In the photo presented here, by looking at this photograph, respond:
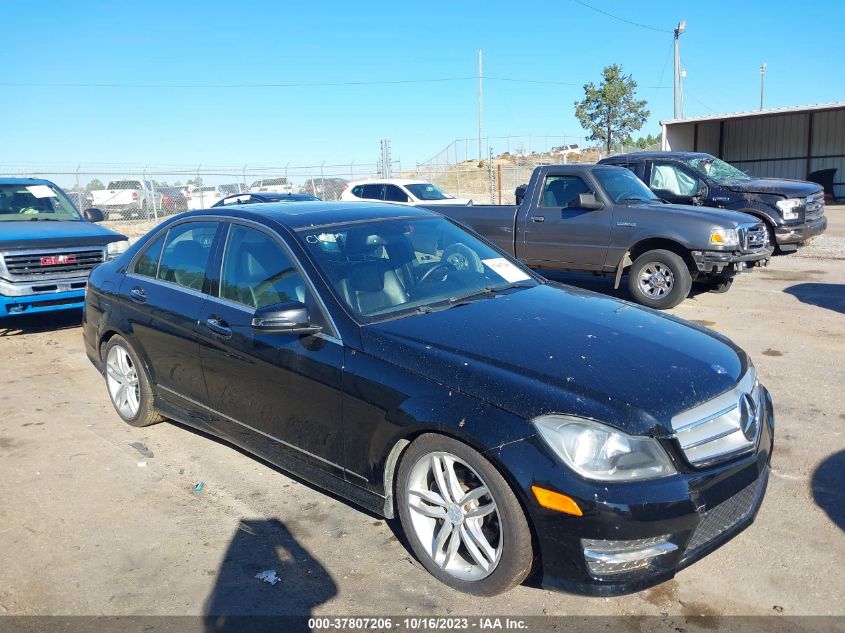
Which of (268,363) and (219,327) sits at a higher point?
(219,327)

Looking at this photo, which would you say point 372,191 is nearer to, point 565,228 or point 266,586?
point 565,228

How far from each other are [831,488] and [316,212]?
339 cm

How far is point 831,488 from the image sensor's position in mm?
3865

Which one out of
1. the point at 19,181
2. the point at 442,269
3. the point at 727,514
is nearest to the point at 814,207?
the point at 442,269

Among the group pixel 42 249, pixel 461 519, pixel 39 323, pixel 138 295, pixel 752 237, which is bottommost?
pixel 39 323

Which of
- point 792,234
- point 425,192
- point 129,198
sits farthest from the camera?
point 129,198

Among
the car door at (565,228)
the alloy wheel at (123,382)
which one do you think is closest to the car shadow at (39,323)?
the alloy wheel at (123,382)

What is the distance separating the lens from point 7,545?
11.8ft

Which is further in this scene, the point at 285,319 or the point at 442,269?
the point at 442,269

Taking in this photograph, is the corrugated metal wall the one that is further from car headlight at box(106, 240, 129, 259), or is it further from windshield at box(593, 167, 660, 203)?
car headlight at box(106, 240, 129, 259)

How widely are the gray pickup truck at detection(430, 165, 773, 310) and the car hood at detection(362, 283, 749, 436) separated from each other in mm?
4911

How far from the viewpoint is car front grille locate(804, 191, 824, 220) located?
11469 mm

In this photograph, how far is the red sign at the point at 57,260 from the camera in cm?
804

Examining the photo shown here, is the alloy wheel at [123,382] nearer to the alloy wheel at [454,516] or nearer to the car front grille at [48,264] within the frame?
the alloy wheel at [454,516]
